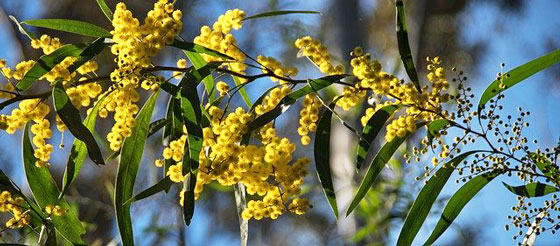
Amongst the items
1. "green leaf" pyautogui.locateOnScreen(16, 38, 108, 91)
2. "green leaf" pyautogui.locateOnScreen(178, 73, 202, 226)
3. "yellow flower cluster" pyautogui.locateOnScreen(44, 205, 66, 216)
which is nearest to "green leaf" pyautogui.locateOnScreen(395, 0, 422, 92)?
"green leaf" pyautogui.locateOnScreen(178, 73, 202, 226)

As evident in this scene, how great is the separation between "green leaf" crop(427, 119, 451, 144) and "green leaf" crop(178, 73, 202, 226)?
29 centimetres

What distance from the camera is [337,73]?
95 cm

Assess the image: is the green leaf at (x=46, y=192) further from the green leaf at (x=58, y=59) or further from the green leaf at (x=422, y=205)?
the green leaf at (x=422, y=205)

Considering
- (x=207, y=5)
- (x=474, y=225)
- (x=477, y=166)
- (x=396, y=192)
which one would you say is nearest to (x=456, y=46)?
(x=474, y=225)

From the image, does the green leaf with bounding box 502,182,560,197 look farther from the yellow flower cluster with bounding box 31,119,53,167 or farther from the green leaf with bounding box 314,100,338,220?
the yellow flower cluster with bounding box 31,119,53,167

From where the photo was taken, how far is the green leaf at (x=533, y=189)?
0.97m

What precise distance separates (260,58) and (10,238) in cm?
160

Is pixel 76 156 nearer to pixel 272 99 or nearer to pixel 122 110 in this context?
pixel 122 110

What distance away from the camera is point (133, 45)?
879 millimetres

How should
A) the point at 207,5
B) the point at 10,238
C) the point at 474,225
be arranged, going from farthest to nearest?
the point at 207,5
the point at 474,225
the point at 10,238

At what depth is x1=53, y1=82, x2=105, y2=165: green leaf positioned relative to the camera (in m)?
0.87

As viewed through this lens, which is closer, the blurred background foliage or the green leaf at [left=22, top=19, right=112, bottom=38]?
the green leaf at [left=22, top=19, right=112, bottom=38]

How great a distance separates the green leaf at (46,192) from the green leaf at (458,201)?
0.51m

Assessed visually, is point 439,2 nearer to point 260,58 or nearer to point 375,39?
point 375,39
